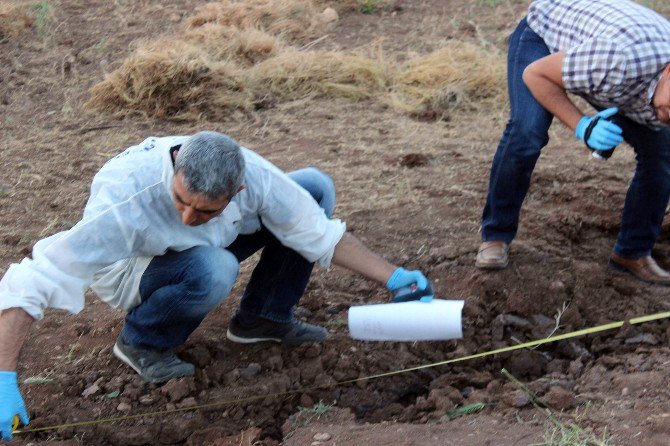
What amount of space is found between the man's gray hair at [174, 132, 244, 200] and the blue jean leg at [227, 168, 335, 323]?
594mm

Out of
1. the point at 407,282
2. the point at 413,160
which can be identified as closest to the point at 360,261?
the point at 407,282

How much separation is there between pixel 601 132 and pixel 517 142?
0.37 m

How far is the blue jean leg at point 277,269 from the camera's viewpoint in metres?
3.23

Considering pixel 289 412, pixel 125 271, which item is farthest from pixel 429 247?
pixel 125 271

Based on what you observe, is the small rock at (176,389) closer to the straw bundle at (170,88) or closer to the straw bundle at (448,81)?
the straw bundle at (170,88)

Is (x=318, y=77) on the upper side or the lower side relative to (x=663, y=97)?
lower

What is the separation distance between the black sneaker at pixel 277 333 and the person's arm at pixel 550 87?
1188 millimetres

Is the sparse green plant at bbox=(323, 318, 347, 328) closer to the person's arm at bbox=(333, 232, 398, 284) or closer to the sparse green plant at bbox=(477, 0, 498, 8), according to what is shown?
the person's arm at bbox=(333, 232, 398, 284)

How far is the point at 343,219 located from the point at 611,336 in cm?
143

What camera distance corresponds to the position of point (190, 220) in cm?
269

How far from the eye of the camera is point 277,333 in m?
3.36

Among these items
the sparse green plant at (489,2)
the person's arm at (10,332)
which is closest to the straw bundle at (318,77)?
the sparse green plant at (489,2)

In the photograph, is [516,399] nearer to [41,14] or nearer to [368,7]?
[368,7]

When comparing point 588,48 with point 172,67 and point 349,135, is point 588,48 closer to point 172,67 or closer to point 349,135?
point 349,135
